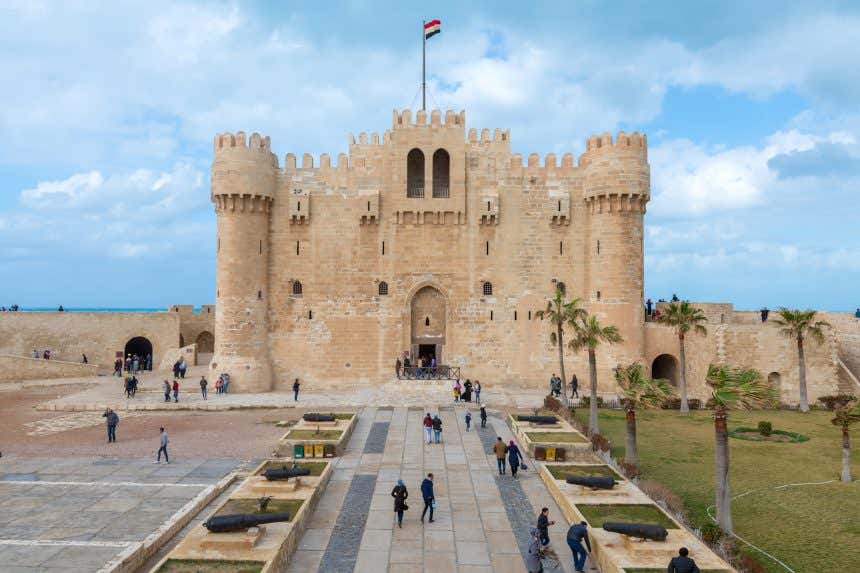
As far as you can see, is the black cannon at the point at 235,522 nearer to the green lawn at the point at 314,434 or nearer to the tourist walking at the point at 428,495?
the tourist walking at the point at 428,495

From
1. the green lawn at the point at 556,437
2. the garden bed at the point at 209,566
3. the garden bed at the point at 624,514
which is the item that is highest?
the green lawn at the point at 556,437

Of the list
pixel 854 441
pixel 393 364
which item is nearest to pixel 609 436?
pixel 854 441

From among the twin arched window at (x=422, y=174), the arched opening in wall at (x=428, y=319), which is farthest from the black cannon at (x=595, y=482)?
the twin arched window at (x=422, y=174)

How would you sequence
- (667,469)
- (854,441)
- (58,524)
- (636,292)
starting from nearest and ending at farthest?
(58,524), (667,469), (854,441), (636,292)

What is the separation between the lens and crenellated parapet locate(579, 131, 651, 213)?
36.3 m

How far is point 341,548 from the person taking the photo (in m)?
13.8

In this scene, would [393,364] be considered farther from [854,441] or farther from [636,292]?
→ [854,441]

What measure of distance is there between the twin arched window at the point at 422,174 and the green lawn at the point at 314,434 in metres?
18.8

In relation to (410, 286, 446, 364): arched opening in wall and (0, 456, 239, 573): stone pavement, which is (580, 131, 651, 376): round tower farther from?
(0, 456, 239, 573): stone pavement

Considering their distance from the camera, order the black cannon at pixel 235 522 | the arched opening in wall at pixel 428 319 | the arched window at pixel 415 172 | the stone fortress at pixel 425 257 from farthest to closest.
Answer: the arched window at pixel 415 172, the arched opening in wall at pixel 428 319, the stone fortress at pixel 425 257, the black cannon at pixel 235 522

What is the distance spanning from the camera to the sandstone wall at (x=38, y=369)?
39.8 m

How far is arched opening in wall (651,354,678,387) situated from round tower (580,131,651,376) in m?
3.08

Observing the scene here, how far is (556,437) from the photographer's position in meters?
22.9

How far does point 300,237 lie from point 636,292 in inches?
826
